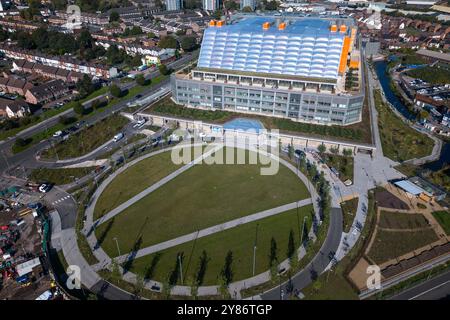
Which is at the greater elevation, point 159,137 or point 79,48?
point 79,48

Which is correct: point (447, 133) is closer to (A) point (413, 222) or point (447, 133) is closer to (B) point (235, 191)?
(A) point (413, 222)

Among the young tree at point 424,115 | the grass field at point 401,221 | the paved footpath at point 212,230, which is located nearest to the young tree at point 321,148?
the paved footpath at point 212,230

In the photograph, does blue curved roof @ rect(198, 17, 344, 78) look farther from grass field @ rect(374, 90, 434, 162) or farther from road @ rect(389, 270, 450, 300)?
road @ rect(389, 270, 450, 300)

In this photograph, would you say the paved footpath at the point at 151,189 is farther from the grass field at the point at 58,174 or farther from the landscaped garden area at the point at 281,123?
the grass field at the point at 58,174

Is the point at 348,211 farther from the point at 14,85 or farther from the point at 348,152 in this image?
the point at 14,85

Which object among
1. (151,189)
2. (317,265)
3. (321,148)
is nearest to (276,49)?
(321,148)

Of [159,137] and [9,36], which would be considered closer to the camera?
[159,137]

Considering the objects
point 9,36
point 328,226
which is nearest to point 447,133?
point 328,226
